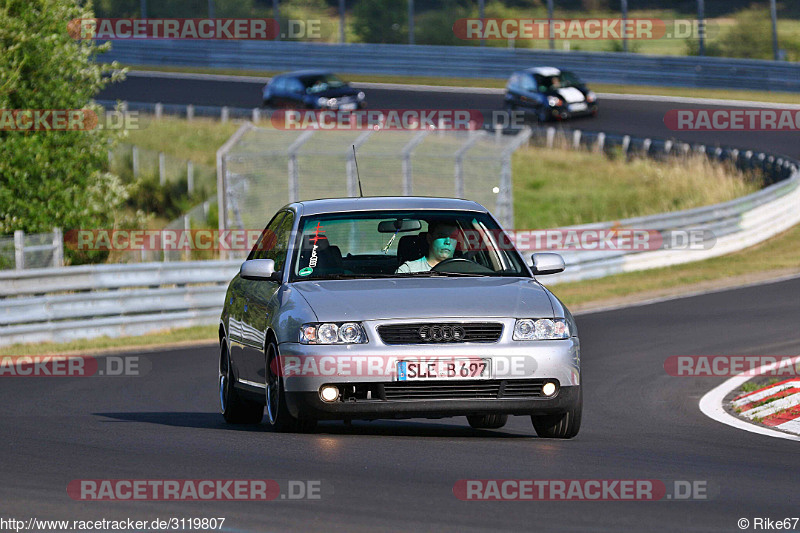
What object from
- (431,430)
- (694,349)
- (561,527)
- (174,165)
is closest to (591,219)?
(174,165)

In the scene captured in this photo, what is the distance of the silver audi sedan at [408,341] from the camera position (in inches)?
334

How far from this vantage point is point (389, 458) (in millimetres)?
8023

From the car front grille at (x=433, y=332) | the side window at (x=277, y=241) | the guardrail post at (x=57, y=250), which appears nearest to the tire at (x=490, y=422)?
the side window at (x=277, y=241)

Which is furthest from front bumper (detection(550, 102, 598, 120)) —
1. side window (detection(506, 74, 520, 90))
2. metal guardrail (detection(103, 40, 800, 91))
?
metal guardrail (detection(103, 40, 800, 91))

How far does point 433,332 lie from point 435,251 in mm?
1284

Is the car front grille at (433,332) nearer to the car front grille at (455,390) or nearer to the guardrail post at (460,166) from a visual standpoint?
the car front grille at (455,390)

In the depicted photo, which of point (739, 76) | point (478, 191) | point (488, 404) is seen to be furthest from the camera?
point (739, 76)

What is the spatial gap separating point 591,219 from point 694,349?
62.0ft

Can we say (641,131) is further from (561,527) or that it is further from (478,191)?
(561,527)

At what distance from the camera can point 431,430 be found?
10.0 metres

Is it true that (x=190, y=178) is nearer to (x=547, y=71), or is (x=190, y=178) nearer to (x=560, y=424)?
(x=547, y=71)

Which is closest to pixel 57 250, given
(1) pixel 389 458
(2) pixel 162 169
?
(1) pixel 389 458
